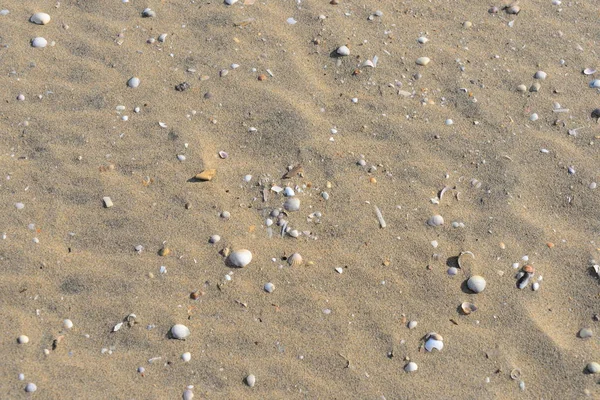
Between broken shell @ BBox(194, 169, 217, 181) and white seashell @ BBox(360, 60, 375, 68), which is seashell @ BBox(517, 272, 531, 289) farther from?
broken shell @ BBox(194, 169, 217, 181)

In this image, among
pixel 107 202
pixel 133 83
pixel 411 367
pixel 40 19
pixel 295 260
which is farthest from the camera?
pixel 40 19

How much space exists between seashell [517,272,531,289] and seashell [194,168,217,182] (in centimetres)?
156

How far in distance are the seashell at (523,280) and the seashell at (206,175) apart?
1.56m

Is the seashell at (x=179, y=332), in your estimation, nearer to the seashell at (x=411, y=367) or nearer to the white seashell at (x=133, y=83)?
the seashell at (x=411, y=367)

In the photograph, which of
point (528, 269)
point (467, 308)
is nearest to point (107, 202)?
point (467, 308)

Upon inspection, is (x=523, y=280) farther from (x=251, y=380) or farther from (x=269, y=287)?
(x=251, y=380)

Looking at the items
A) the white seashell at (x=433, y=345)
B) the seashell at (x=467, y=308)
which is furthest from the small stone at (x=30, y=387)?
the seashell at (x=467, y=308)

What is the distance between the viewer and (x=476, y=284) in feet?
9.52

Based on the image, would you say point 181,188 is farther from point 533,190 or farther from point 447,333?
point 533,190

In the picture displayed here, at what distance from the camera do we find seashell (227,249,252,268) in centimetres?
292

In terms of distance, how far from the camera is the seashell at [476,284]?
2.90 metres

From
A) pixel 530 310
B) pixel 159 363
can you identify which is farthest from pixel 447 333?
pixel 159 363

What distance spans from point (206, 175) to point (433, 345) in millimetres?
1350

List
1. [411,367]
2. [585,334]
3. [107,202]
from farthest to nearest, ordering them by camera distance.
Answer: [107,202] → [585,334] → [411,367]
